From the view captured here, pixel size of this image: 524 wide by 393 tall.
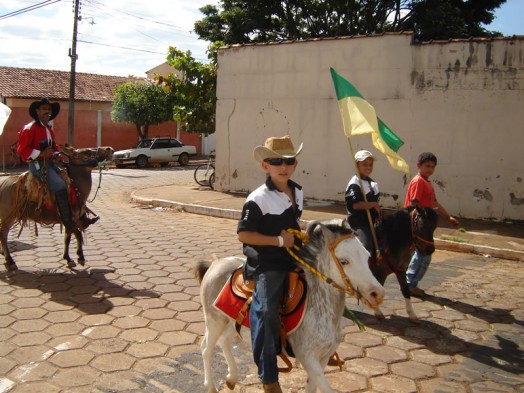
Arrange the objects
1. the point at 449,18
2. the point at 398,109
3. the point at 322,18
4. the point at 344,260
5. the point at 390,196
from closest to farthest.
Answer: the point at 344,260 → the point at 398,109 → the point at 390,196 → the point at 449,18 → the point at 322,18

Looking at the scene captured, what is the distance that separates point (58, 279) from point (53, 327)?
168 centimetres

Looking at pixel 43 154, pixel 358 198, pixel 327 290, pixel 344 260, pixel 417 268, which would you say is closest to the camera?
pixel 344 260

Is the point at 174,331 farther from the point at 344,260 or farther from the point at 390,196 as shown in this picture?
the point at 390,196

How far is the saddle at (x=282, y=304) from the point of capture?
9.55 feet

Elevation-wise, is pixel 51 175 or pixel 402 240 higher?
pixel 51 175

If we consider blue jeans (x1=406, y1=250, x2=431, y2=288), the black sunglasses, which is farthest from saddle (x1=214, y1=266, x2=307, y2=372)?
blue jeans (x1=406, y1=250, x2=431, y2=288)

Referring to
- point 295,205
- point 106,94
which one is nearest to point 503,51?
point 295,205

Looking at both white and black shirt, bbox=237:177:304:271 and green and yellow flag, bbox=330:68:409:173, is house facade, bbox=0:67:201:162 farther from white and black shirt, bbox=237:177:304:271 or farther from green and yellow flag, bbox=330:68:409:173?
white and black shirt, bbox=237:177:304:271

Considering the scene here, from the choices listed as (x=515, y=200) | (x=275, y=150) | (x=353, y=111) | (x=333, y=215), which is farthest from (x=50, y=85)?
(x=275, y=150)

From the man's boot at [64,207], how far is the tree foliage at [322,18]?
2003 centimetres

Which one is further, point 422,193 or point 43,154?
point 43,154

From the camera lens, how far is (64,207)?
6543 millimetres

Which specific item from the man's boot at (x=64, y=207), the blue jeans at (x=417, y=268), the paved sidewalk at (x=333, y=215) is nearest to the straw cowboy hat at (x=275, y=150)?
the blue jeans at (x=417, y=268)

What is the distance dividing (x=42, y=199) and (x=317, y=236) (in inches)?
198
